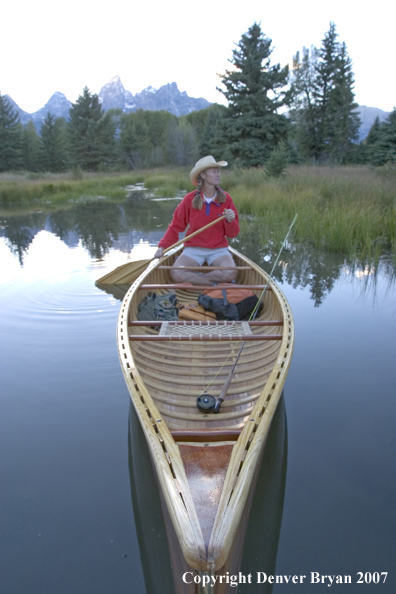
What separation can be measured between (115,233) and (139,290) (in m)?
6.11

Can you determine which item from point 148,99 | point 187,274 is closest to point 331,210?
point 187,274

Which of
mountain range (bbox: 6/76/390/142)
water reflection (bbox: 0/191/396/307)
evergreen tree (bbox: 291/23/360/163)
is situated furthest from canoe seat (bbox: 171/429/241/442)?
mountain range (bbox: 6/76/390/142)

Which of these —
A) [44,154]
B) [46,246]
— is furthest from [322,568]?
[44,154]

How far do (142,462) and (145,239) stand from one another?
707 cm

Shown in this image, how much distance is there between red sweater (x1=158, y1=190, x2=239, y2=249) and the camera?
4.43 metres

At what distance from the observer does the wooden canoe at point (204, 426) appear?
4.16ft

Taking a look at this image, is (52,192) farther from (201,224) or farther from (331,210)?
(201,224)

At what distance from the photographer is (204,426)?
215cm

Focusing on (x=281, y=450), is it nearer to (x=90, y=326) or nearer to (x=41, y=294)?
(x=90, y=326)

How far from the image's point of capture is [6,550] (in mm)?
1764

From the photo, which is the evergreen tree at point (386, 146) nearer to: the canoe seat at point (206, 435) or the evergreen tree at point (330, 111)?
the evergreen tree at point (330, 111)

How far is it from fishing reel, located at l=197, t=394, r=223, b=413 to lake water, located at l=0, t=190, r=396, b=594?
44 centimetres

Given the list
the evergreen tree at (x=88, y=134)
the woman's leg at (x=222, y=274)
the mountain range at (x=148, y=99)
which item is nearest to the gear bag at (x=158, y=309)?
the woman's leg at (x=222, y=274)

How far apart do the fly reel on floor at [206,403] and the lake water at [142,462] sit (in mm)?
453
